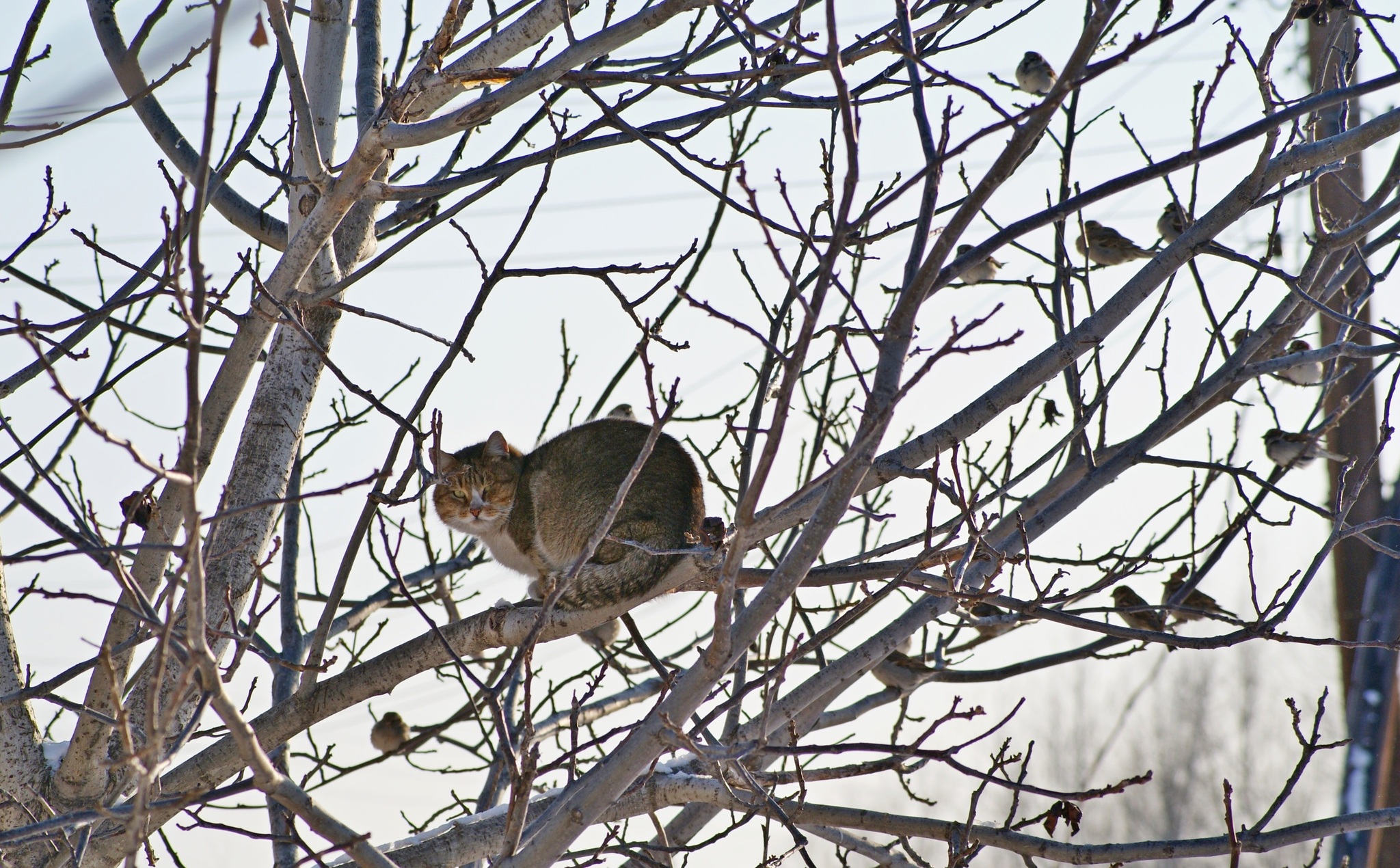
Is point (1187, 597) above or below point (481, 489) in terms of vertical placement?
below

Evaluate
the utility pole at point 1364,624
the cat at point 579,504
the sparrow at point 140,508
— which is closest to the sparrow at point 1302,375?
the utility pole at point 1364,624

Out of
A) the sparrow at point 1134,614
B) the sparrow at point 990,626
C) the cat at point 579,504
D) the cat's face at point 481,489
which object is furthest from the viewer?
the cat's face at point 481,489

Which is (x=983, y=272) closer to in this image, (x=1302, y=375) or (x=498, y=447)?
(x=1302, y=375)

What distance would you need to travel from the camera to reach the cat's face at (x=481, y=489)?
473 centimetres

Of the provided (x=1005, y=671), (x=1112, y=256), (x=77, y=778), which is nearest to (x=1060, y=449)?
(x=1005, y=671)

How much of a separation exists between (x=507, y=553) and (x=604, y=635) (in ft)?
1.73

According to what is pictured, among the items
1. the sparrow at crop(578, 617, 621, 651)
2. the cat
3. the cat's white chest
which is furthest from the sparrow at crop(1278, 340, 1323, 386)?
the cat's white chest

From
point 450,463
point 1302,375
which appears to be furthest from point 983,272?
point 450,463

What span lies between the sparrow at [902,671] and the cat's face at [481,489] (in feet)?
5.59

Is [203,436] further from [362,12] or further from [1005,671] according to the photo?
[1005,671]

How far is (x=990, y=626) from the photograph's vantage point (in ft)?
10.2

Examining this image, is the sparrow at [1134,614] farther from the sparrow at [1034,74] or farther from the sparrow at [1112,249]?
the sparrow at [1034,74]

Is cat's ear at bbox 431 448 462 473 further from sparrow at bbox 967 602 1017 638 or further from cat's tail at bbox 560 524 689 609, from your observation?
sparrow at bbox 967 602 1017 638

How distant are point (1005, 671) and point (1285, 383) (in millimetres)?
1621
